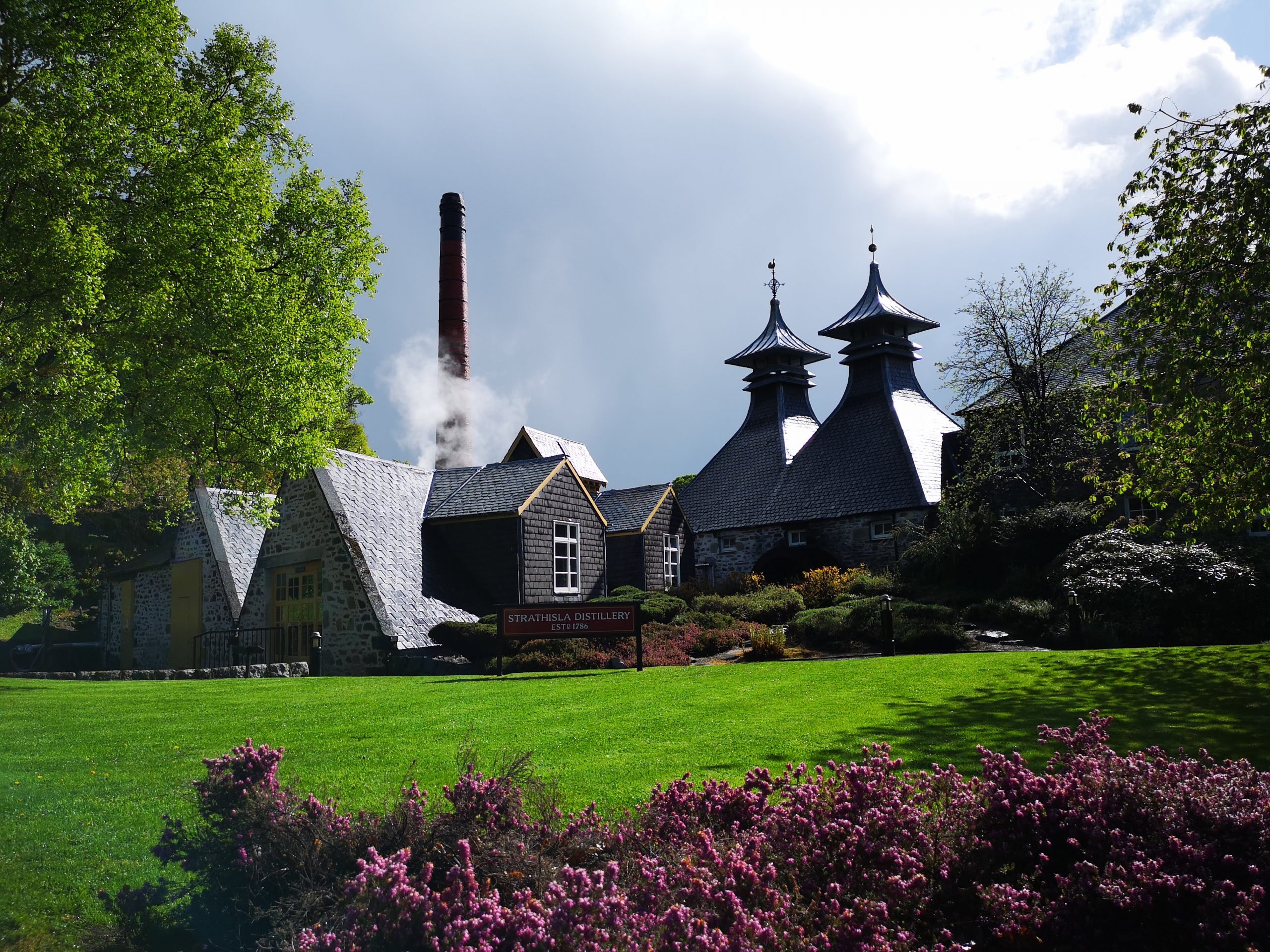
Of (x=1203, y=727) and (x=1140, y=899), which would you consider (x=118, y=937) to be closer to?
(x=1140, y=899)

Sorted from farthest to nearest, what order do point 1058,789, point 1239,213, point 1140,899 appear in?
point 1239,213 < point 1058,789 < point 1140,899

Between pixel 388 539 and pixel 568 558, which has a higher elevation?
pixel 388 539

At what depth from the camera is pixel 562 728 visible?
8.91 meters

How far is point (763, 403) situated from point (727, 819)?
40810 millimetres

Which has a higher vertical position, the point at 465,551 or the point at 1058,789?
the point at 465,551

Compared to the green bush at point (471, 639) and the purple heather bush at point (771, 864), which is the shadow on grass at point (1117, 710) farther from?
the green bush at point (471, 639)

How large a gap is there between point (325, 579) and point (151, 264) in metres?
8.14

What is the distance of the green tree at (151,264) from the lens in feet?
48.6

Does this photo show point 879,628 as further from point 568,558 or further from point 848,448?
point 848,448

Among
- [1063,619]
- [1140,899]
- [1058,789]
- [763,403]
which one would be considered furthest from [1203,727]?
[763,403]

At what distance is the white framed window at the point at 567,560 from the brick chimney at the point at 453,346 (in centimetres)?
1403

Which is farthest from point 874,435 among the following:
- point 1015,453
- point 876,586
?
point 876,586

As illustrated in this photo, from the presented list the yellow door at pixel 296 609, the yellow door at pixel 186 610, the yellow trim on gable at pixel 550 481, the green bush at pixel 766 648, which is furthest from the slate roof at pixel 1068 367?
the yellow door at pixel 186 610

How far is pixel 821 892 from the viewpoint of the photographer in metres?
4.15
